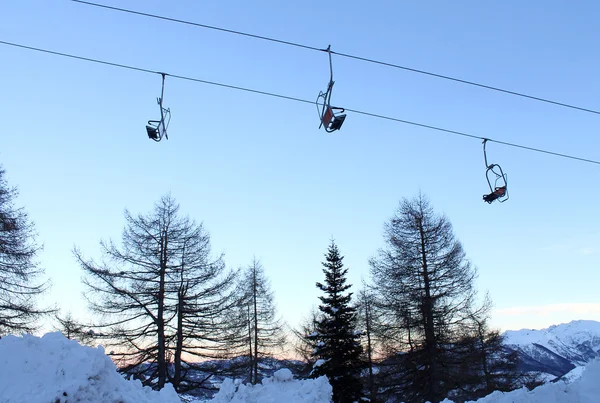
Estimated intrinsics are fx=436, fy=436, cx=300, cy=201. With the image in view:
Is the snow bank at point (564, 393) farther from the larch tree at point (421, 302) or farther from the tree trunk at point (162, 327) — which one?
the tree trunk at point (162, 327)

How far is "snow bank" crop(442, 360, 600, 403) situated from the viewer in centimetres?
911

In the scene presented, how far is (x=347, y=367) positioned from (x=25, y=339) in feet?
38.0

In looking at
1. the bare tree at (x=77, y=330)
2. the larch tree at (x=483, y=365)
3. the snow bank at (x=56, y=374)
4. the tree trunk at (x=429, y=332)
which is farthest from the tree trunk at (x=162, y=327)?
the larch tree at (x=483, y=365)

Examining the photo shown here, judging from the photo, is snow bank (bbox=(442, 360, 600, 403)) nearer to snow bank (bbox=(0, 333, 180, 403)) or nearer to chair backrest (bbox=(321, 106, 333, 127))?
chair backrest (bbox=(321, 106, 333, 127))

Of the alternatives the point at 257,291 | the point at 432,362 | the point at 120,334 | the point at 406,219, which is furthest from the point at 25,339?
the point at 257,291

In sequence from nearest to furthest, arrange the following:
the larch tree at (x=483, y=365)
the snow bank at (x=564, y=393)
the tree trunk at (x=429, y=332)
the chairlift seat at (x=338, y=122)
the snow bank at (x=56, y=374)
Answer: the snow bank at (x=56, y=374), the chairlift seat at (x=338, y=122), the snow bank at (x=564, y=393), the tree trunk at (x=429, y=332), the larch tree at (x=483, y=365)

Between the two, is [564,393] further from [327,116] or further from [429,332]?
[429,332]

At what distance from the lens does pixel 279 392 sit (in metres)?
11.1

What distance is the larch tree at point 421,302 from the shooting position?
1698 cm

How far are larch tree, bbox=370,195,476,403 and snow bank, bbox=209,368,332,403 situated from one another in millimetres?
7124

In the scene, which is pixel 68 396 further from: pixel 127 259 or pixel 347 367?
pixel 347 367

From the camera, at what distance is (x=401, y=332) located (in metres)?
18.2

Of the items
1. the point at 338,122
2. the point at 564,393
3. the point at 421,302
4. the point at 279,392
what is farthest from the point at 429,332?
the point at 338,122

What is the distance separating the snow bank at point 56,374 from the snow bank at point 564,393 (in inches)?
300
